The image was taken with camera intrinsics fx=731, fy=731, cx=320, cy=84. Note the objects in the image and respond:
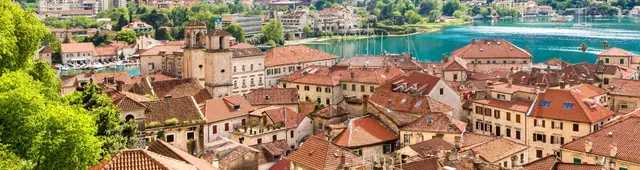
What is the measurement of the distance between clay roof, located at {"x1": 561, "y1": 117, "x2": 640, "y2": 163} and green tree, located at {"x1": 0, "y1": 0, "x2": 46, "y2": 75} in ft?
72.4

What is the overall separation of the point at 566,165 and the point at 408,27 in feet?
549

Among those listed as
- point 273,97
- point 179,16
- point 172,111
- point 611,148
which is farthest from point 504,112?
point 179,16

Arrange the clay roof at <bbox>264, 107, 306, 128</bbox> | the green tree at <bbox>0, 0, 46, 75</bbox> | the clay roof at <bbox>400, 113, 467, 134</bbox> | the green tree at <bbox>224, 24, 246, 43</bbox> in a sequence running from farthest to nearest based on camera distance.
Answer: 1. the green tree at <bbox>224, 24, 246, 43</bbox>
2. the clay roof at <bbox>264, 107, 306, 128</bbox>
3. the clay roof at <bbox>400, 113, 467, 134</bbox>
4. the green tree at <bbox>0, 0, 46, 75</bbox>

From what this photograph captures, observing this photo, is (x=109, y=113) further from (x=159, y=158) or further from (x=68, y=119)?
(x=159, y=158)

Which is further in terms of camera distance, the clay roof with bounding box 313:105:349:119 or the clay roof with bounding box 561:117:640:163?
the clay roof with bounding box 313:105:349:119

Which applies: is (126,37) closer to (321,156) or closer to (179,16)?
(179,16)

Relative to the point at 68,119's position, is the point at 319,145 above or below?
below

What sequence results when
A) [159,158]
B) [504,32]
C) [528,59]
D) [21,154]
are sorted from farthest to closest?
[504,32]
[528,59]
[21,154]
[159,158]

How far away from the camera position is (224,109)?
127 ft

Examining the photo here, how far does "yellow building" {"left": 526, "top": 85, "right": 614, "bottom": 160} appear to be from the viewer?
3650 centimetres

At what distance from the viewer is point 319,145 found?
25.1 m

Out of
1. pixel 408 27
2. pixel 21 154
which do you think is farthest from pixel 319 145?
pixel 408 27

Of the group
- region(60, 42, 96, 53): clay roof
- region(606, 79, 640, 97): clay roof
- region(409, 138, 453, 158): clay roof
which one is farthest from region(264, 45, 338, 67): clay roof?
region(60, 42, 96, 53): clay roof

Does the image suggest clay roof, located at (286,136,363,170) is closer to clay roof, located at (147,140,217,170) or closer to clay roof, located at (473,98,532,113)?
clay roof, located at (147,140,217,170)
